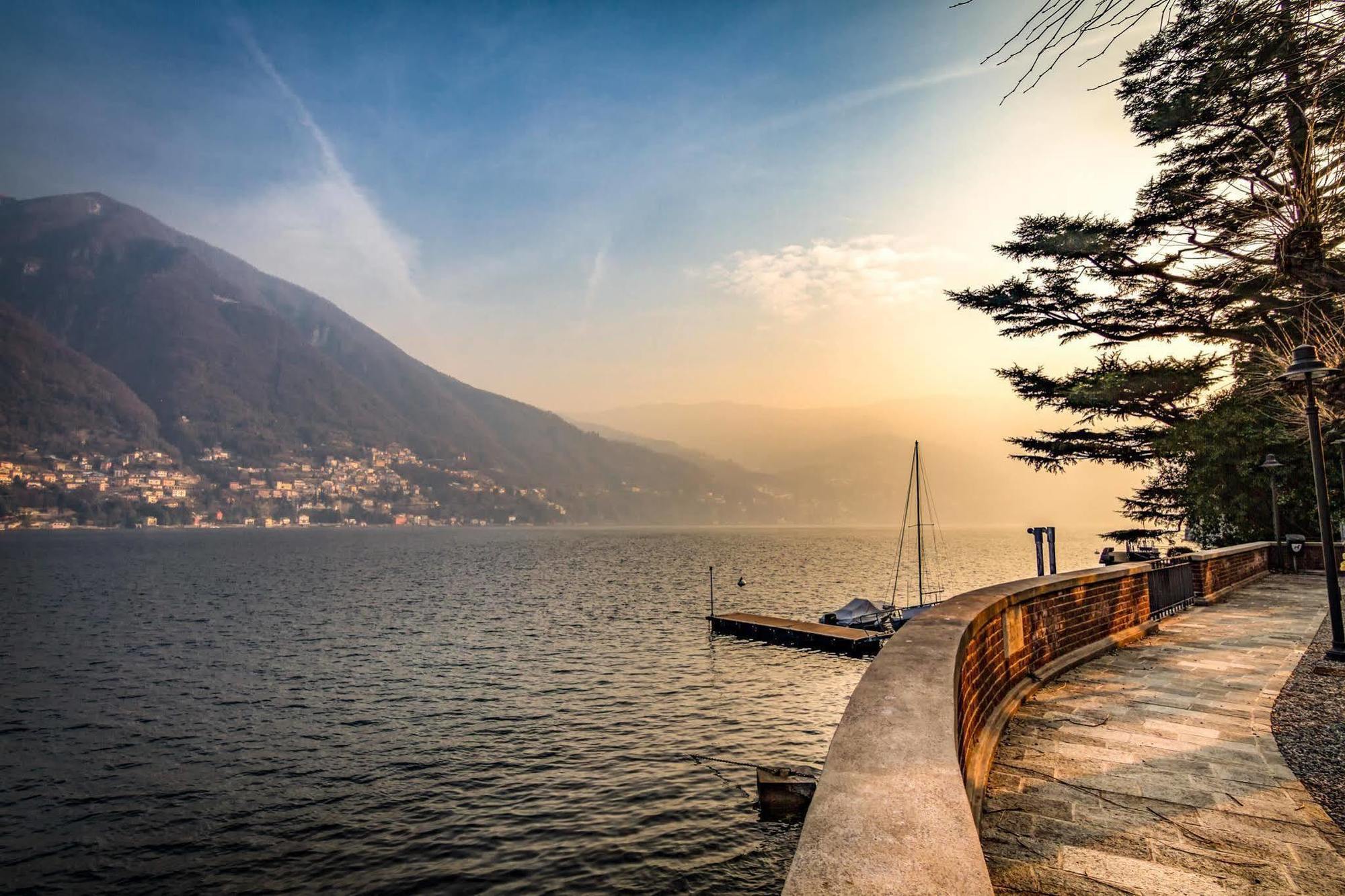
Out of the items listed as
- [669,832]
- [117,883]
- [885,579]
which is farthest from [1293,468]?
[885,579]

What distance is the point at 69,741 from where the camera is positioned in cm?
1947

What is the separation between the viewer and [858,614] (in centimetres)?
3766

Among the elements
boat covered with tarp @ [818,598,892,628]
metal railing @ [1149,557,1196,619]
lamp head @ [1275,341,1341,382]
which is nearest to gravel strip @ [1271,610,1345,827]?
metal railing @ [1149,557,1196,619]

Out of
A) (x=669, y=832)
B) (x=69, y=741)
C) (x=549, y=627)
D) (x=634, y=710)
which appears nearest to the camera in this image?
(x=669, y=832)

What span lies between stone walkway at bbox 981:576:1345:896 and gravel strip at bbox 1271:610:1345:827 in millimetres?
117

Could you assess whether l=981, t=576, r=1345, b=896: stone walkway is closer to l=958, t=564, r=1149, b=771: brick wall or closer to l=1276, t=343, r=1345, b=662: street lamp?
l=958, t=564, r=1149, b=771: brick wall

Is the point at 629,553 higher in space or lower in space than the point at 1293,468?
lower

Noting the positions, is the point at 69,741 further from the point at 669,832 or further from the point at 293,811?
the point at 669,832

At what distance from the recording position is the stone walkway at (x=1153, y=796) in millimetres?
4117

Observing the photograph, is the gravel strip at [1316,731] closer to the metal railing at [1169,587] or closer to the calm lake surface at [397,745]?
the metal railing at [1169,587]

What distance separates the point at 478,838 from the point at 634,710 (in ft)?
29.2

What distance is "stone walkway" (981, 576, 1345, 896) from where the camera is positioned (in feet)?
13.5

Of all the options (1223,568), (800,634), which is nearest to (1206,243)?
(1223,568)

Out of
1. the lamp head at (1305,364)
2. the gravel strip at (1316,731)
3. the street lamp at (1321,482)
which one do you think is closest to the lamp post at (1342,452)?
the street lamp at (1321,482)
